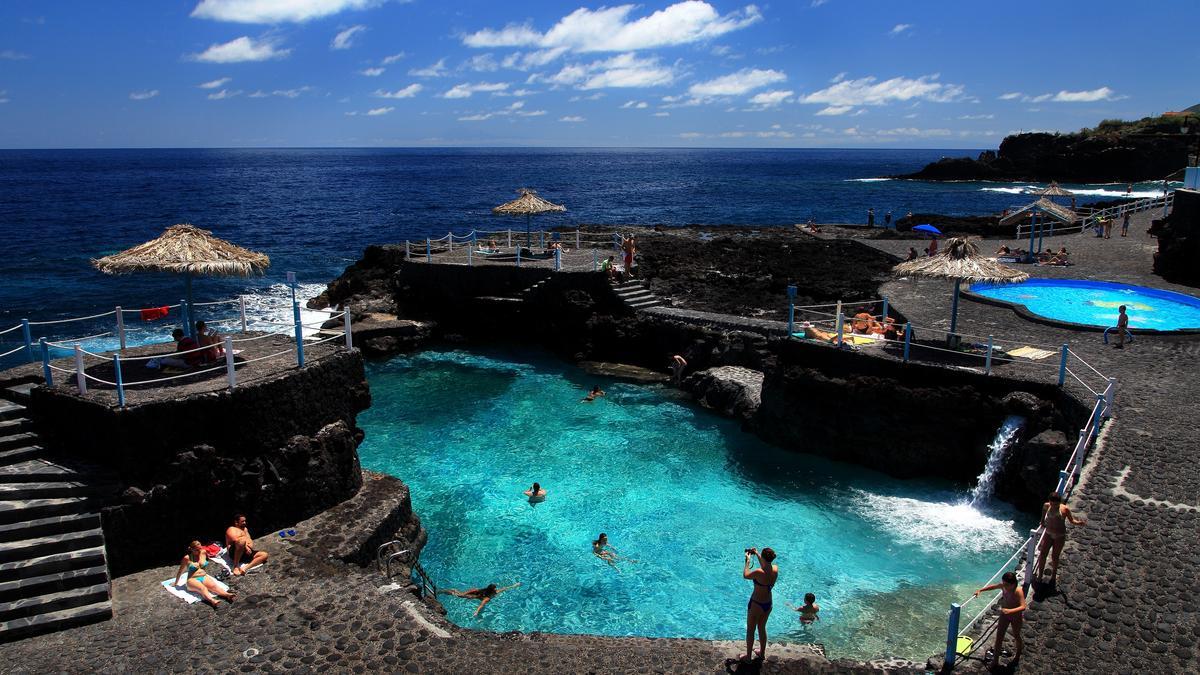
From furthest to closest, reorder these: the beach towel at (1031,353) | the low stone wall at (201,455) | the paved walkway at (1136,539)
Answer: the beach towel at (1031,353), the low stone wall at (201,455), the paved walkway at (1136,539)

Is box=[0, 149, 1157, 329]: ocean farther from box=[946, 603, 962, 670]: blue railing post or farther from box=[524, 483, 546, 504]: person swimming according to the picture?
box=[946, 603, 962, 670]: blue railing post

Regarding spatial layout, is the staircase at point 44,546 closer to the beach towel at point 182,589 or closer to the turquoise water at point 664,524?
the beach towel at point 182,589

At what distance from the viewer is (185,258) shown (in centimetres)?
1349

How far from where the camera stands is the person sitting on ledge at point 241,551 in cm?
1127

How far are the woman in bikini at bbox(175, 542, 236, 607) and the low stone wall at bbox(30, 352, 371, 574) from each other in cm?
74

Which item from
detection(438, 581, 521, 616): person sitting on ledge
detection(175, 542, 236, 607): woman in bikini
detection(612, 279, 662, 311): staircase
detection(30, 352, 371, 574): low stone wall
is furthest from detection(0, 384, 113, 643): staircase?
detection(612, 279, 662, 311): staircase

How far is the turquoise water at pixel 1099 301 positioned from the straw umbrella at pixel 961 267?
5.71 meters

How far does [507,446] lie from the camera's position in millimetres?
19547

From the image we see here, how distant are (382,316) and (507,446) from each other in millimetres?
12568

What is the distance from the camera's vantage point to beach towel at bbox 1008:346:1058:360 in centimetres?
1706

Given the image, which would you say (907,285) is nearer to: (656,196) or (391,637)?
(391,637)

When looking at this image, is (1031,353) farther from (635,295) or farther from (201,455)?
(201,455)

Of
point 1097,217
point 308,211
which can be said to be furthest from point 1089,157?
point 308,211

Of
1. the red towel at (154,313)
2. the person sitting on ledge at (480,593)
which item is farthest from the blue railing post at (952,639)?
the red towel at (154,313)
